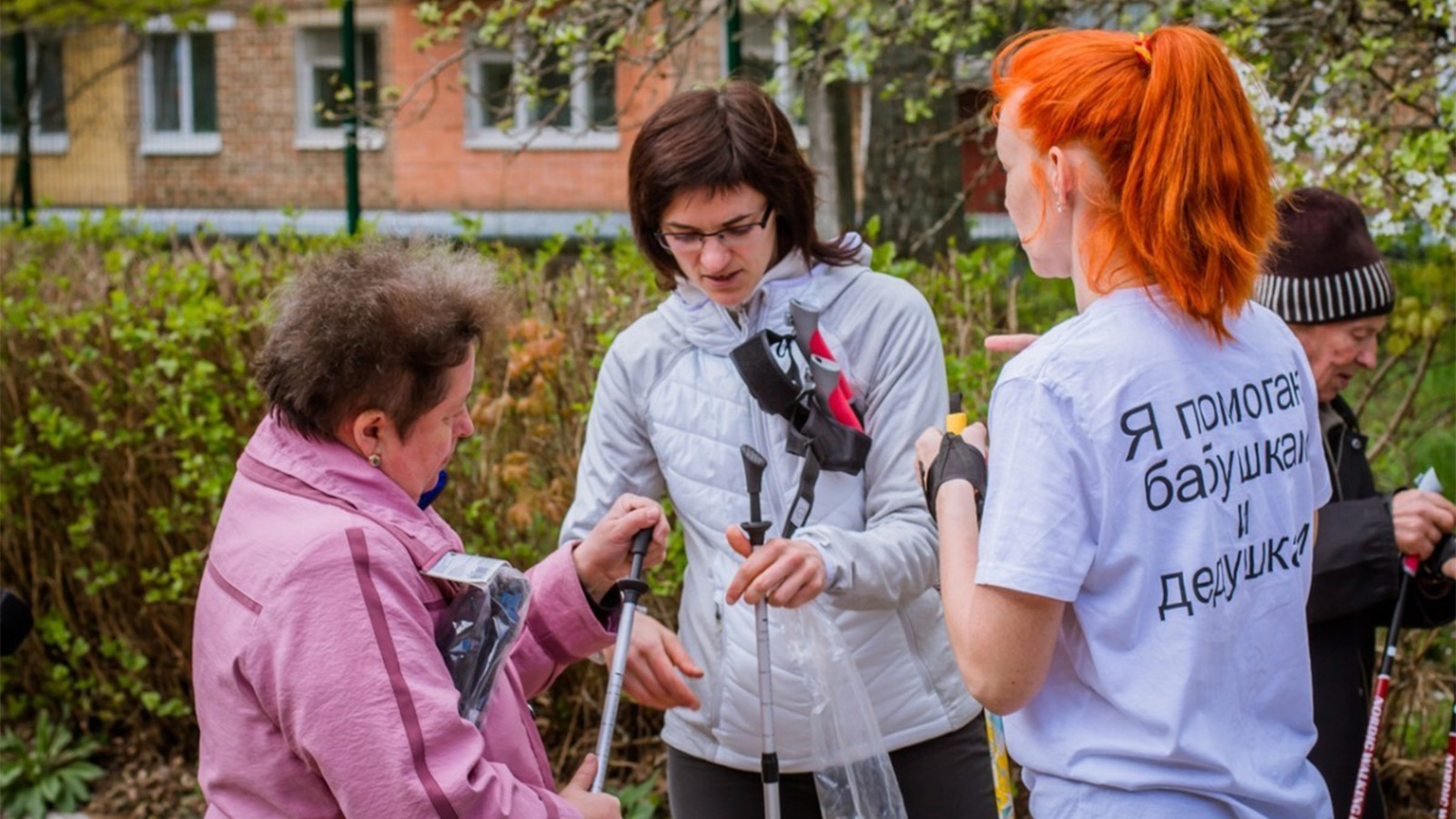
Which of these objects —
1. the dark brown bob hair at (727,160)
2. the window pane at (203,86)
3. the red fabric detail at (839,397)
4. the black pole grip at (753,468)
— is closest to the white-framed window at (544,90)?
the dark brown bob hair at (727,160)

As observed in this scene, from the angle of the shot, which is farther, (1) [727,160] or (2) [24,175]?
(2) [24,175]

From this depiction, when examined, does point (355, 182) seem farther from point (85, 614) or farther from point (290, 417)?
point (290, 417)

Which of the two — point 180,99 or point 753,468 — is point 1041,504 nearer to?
point 753,468

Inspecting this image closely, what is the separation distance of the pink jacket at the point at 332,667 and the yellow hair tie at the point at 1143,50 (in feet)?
3.66

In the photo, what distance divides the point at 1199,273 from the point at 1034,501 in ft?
1.14

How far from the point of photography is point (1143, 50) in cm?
195

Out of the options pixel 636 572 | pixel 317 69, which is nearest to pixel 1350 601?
pixel 636 572

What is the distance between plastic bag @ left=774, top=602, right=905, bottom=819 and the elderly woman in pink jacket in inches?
19.1

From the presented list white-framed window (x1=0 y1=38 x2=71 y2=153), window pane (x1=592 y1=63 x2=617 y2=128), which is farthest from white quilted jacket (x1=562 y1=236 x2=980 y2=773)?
white-framed window (x1=0 y1=38 x2=71 y2=153)

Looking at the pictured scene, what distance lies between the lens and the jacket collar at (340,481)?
212 centimetres

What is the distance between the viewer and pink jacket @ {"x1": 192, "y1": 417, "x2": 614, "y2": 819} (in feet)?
6.45

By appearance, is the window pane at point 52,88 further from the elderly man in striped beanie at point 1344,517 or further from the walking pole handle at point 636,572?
the elderly man in striped beanie at point 1344,517

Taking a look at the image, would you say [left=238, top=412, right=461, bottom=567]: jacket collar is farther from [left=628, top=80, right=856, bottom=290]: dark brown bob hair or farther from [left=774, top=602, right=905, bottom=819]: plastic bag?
[left=628, top=80, right=856, bottom=290]: dark brown bob hair

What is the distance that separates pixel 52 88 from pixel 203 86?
2.08 metres
